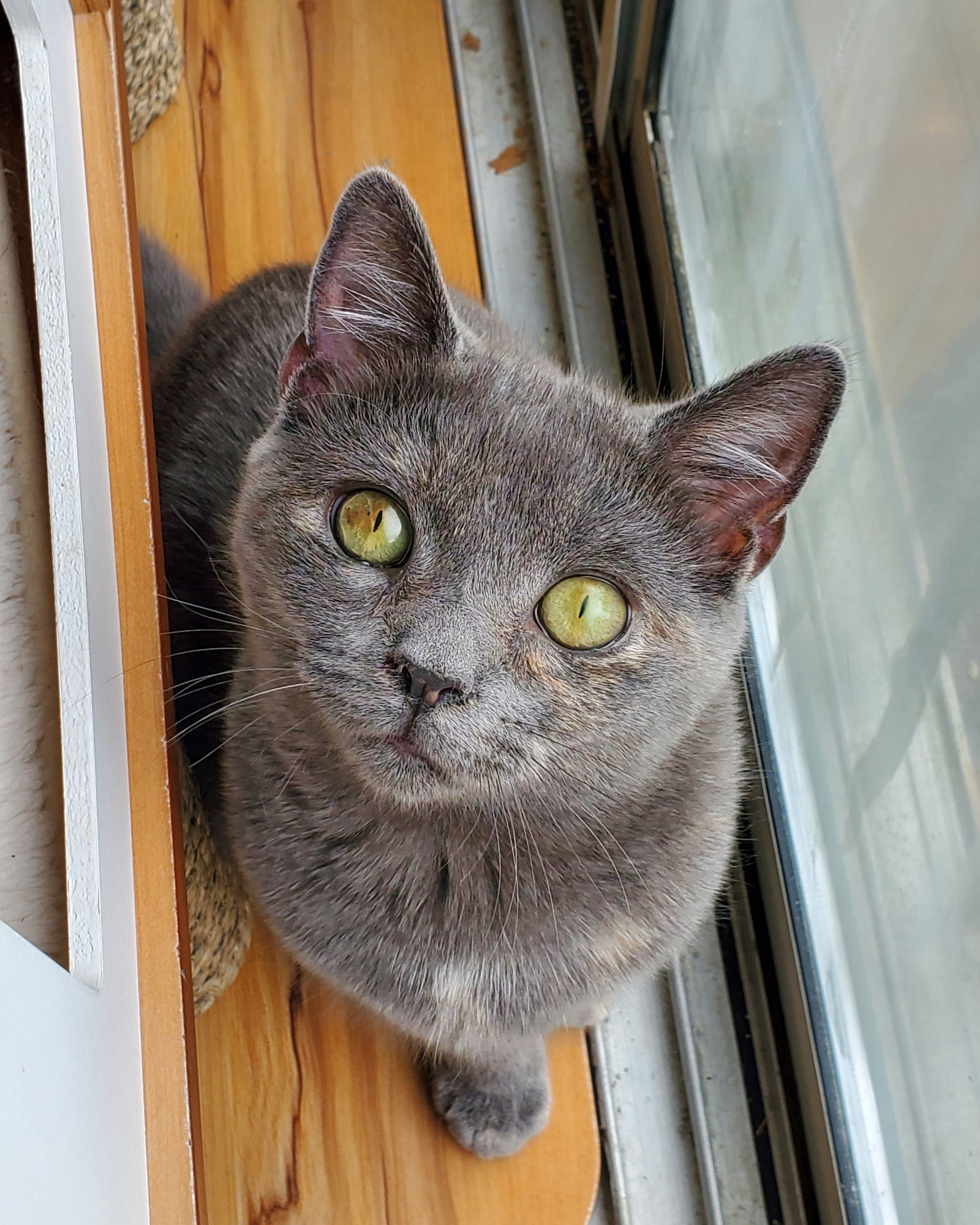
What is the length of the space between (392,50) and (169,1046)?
141 centimetres

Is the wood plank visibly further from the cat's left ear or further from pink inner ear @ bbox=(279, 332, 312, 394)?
the cat's left ear

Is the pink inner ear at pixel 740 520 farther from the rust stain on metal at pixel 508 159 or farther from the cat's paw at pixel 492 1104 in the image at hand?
the rust stain on metal at pixel 508 159

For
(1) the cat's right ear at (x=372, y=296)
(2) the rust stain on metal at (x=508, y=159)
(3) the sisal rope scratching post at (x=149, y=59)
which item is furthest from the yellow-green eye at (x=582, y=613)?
(2) the rust stain on metal at (x=508, y=159)

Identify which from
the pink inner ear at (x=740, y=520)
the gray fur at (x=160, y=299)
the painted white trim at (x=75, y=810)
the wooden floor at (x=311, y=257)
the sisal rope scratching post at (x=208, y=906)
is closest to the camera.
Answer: the painted white trim at (x=75, y=810)

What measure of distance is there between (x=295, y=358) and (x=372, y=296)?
0.26 feet

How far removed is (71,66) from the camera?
1.00 metres

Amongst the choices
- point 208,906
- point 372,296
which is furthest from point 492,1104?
point 372,296

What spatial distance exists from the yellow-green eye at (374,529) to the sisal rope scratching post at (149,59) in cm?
80

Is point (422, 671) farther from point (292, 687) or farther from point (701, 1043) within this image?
point (701, 1043)

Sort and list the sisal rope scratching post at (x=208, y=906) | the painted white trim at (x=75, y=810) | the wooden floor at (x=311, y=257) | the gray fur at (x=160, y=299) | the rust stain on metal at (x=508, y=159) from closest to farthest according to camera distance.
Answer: the painted white trim at (x=75, y=810) → the sisal rope scratching post at (x=208, y=906) → the wooden floor at (x=311, y=257) → the gray fur at (x=160, y=299) → the rust stain on metal at (x=508, y=159)

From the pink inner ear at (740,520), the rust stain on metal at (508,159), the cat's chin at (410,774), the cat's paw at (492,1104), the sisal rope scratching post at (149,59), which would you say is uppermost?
the sisal rope scratching post at (149,59)

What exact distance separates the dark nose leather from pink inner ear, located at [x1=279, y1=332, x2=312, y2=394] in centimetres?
28

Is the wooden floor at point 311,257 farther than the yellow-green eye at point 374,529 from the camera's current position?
Yes

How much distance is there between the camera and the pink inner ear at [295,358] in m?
0.83
